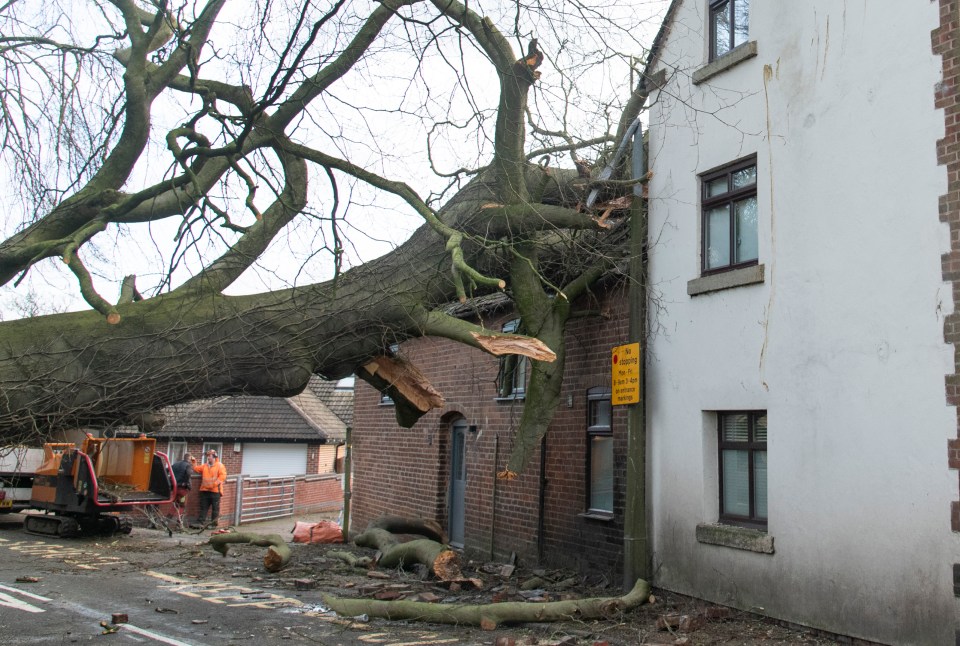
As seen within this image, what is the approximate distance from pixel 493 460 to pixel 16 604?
300 inches

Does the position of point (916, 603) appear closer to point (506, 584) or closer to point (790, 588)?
point (790, 588)

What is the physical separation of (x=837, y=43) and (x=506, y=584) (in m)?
7.83

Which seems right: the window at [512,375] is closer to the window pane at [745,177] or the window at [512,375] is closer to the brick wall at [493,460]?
the brick wall at [493,460]

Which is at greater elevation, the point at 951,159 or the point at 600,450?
the point at 951,159

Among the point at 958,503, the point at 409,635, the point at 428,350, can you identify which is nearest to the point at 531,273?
the point at 409,635

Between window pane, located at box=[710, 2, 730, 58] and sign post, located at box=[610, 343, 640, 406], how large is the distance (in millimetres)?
3692

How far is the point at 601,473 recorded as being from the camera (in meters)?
12.7

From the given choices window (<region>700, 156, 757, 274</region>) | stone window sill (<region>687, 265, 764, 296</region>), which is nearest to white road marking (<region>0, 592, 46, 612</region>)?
stone window sill (<region>687, 265, 764, 296</region>)

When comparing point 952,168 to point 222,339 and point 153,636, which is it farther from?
point 153,636

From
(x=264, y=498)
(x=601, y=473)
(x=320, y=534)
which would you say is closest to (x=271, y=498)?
(x=264, y=498)

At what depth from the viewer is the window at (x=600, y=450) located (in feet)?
41.1

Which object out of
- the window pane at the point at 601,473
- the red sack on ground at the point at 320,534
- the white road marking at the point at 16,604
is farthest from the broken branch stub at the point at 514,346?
the red sack on ground at the point at 320,534

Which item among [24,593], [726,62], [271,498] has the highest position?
[726,62]

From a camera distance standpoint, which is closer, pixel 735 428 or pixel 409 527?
pixel 735 428
